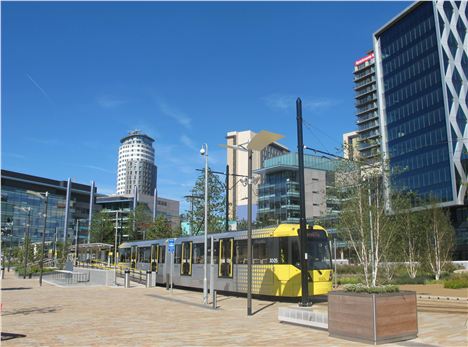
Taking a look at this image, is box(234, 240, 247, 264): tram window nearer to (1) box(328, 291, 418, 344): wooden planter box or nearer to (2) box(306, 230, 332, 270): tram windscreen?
(2) box(306, 230, 332, 270): tram windscreen

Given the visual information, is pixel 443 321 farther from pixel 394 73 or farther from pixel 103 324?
pixel 394 73

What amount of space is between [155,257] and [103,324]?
2186cm

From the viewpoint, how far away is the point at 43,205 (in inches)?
5413

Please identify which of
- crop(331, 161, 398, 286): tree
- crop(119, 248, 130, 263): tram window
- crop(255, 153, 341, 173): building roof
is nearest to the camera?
crop(331, 161, 398, 286): tree

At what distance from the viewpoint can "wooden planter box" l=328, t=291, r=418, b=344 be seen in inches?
412

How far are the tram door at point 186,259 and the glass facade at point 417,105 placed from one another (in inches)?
1951

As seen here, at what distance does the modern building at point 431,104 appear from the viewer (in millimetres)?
71062

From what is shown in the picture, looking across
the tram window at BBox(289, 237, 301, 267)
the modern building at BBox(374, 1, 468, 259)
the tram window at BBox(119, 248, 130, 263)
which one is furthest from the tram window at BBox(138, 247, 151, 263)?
the modern building at BBox(374, 1, 468, 259)

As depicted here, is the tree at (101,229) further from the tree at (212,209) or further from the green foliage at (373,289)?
the green foliage at (373,289)

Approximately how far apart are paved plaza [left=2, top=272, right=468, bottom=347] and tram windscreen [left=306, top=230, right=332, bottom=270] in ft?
9.53

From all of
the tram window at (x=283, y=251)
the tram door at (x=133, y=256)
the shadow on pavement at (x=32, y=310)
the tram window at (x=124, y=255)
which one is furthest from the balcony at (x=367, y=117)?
the shadow on pavement at (x=32, y=310)

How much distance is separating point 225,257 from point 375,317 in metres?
15.1

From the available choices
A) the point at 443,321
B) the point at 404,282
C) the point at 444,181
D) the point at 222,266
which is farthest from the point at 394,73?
the point at 443,321

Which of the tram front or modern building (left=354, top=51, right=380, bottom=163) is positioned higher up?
modern building (left=354, top=51, right=380, bottom=163)
